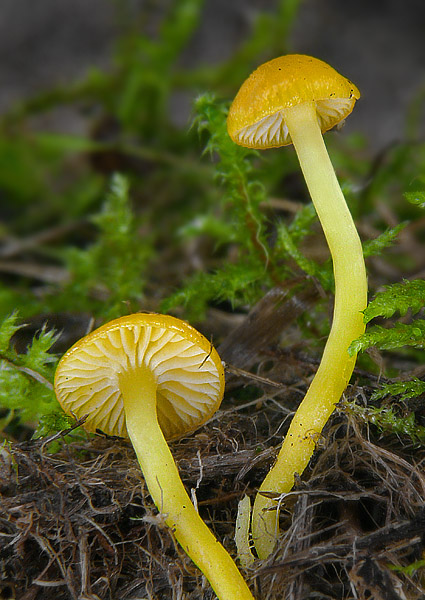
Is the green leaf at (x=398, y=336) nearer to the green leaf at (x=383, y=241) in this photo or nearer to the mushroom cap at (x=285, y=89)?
the green leaf at (x=383, y=241)

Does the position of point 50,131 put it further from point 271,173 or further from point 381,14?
point 381,14

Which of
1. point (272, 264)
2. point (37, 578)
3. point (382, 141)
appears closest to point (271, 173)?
point (272, 264)

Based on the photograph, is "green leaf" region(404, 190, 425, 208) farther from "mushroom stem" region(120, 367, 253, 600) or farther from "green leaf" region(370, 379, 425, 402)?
"mushroom stem" region(120, 367, 253, 600)

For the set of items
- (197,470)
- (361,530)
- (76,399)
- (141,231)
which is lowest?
(361,530)

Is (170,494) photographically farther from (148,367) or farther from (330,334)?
(330,334)

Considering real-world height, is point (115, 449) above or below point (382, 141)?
below

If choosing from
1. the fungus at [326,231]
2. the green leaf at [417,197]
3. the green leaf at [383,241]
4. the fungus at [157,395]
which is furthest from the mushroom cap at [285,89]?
the fungus at [157,395]
